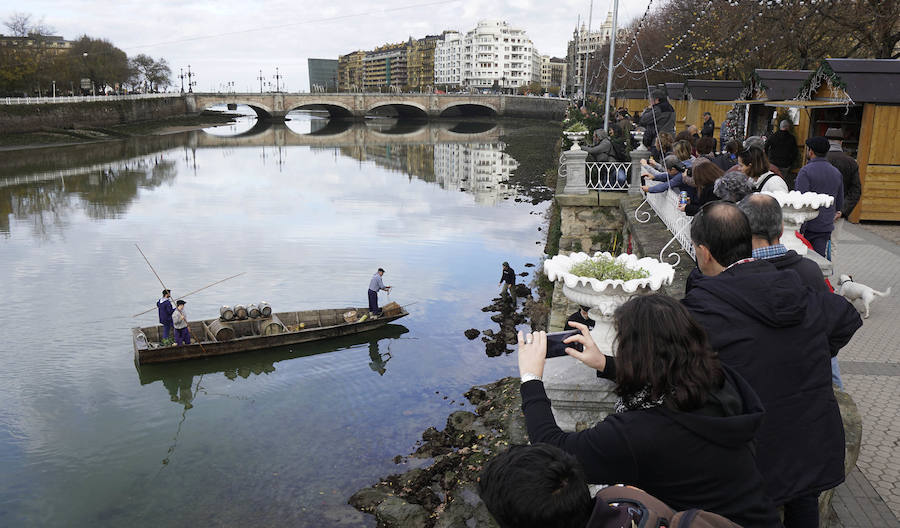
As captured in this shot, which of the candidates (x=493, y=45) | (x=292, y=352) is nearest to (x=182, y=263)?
(x=292, y=352)

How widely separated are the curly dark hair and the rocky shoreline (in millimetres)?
4496

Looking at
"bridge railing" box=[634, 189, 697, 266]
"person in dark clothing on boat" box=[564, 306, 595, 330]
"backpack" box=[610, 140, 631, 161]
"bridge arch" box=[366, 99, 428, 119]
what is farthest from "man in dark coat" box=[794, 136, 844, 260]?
"bridge arch" box=[366, 99, 428, 119]

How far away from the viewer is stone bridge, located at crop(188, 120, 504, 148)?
6650cm

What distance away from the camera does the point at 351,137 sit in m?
73.8

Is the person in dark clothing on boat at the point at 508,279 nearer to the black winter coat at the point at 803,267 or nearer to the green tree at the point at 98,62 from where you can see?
the black winter coat at the point at 803,267

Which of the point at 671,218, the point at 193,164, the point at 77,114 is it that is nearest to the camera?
the point at 671,218

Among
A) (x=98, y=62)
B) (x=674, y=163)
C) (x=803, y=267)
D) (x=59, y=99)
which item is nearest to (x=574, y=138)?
(x=674, y=163)

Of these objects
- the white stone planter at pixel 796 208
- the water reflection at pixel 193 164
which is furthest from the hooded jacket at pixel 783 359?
the water reflection at pixel 193 164

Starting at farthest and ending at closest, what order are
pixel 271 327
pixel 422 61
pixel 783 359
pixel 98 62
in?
pixel 422 61
pixel 98 62
pixel 271 327
pixel 783 359

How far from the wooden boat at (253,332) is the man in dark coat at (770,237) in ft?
42.5

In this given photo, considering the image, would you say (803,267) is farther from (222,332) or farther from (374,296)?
(222,332)

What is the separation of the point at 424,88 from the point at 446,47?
24138mm

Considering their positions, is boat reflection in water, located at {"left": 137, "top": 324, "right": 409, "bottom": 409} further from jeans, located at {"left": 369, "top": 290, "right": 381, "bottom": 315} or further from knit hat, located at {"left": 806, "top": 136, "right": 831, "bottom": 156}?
knit hat, located at {"left": 806, "top": 136, "right": 831, "bottom": 156}

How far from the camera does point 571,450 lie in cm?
230
